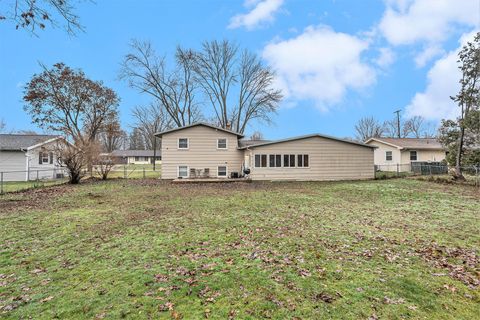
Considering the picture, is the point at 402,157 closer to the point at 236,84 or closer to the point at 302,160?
the point at 302,160

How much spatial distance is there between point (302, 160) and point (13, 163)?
2230 cm

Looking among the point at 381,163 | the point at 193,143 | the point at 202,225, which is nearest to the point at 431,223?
the point at 202,225

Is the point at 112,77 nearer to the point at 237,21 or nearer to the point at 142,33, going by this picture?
the point at 142,33

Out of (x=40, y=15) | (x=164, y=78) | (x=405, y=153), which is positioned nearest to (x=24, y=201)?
(x=40, y=15)

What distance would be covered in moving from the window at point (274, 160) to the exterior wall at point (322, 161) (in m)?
0.22

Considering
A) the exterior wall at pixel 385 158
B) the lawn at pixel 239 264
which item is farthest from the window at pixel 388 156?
the lawn at pixel 239 264

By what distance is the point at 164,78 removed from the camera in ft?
106

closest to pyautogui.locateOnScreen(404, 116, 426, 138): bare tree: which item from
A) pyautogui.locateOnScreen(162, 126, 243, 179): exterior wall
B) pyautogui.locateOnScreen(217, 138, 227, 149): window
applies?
pyautogui.locateOnScreen(162, 126, 243, 179): exterior wall

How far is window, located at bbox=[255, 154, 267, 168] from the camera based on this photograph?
19219 mm

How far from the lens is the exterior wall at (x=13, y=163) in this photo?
20.2m

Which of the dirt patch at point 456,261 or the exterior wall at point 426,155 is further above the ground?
the exterior wall at point 426,155

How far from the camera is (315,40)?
1794 cm

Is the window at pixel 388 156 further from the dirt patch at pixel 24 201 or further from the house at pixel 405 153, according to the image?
the dirt patch at pixel 24 201

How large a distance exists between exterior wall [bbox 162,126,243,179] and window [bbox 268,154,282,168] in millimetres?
3338
